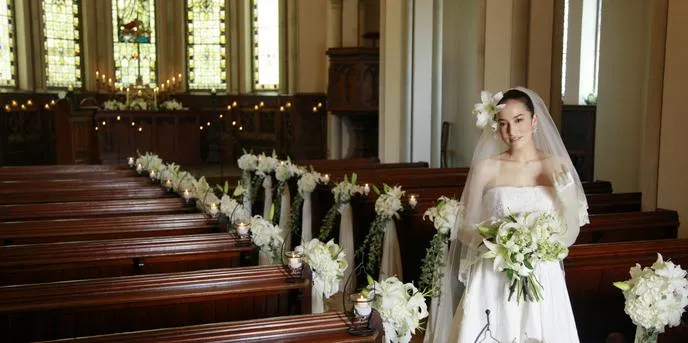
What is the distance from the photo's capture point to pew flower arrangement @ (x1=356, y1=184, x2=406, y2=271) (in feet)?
17.4

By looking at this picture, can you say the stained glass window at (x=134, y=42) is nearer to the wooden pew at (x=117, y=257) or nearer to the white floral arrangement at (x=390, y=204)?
the white floral arrangement at (x=390, y=204)

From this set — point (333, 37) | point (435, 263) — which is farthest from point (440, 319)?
point (333, 37)

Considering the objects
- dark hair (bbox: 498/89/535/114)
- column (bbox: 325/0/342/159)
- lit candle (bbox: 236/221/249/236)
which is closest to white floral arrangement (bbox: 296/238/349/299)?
lit candle (bbox: 236/221/249/236)

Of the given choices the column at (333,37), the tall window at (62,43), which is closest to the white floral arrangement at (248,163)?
the column at (333,37)

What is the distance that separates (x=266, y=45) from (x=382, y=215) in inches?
470

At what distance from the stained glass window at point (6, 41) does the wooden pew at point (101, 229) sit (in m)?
11.7

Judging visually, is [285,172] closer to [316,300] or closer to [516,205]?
[316,300]

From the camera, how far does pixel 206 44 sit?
1673 centimetres

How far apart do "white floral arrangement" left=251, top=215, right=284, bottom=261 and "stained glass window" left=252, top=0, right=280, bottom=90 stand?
12763 mm

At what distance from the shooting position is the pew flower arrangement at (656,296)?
2.73 metres

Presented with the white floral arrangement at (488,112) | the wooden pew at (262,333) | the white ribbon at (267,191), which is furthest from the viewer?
the white ribbon at (267,191)

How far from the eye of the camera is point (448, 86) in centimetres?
1319

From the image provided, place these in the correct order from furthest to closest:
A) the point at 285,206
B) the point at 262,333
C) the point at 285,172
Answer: the point at 285,206
the point at 285,172
the point at 262,333

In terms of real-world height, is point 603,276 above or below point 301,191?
below
